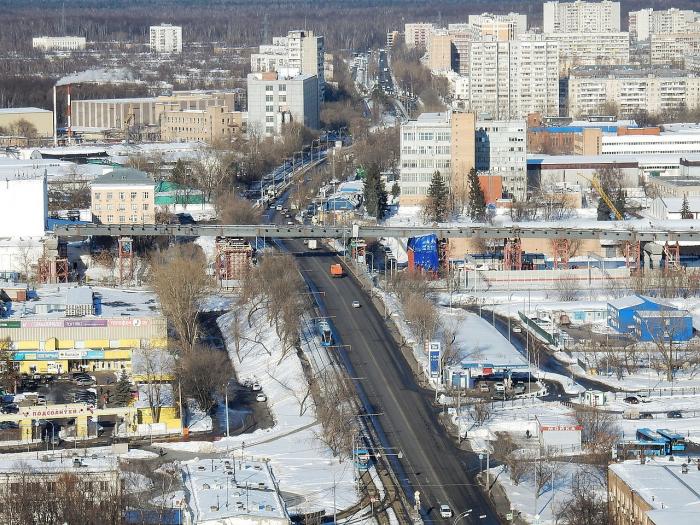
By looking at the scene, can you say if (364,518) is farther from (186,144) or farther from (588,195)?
(186,144)

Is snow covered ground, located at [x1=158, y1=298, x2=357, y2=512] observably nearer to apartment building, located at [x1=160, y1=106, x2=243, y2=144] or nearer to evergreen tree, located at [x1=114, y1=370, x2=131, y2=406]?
evergreen tree, located at [x1=114, y1=370, x2=131, y2=406]

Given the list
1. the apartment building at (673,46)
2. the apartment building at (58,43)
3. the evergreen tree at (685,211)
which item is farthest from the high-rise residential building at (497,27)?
the evergreen tree at (685,211)

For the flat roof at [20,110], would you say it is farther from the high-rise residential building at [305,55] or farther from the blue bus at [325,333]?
the blue bus at [325,333]

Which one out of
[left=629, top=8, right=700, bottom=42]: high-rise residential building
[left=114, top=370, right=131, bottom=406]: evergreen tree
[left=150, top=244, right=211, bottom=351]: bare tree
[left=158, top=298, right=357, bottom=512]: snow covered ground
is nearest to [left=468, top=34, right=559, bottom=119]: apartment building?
[left=150, top=244, right=211, bottom=351]: bare tree

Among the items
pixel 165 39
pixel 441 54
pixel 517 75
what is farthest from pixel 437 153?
pixel 165 39

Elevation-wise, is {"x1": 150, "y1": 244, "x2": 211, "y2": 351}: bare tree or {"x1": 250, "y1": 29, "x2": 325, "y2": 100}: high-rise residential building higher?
{"x1": 250, "y1": 29, "x2": 325, "y2": 100}: high-rise residential building

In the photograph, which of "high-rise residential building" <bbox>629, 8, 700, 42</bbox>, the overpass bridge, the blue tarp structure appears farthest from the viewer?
"high-rise residential building" <bbox>629, 8, 700, 42</bbox>
